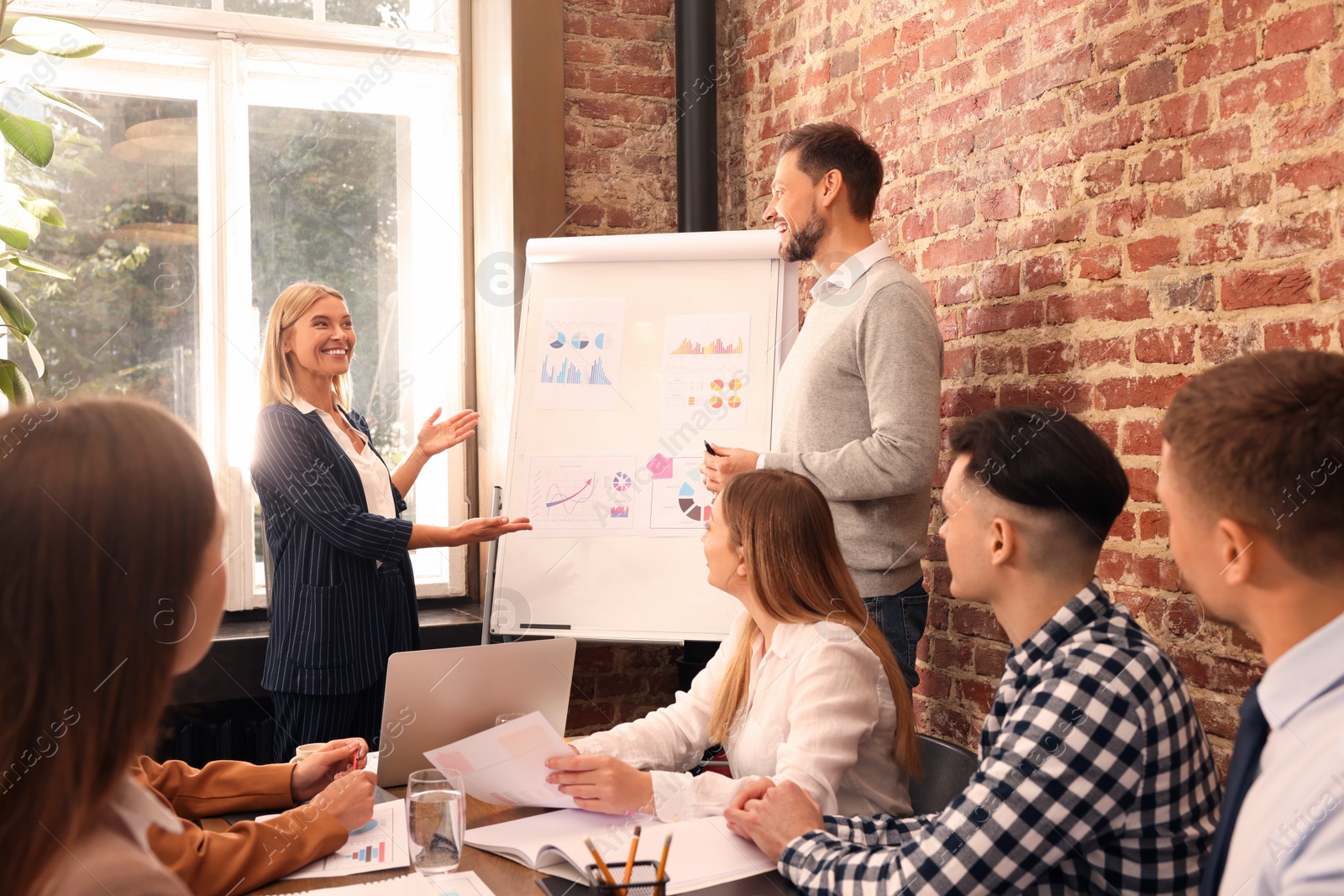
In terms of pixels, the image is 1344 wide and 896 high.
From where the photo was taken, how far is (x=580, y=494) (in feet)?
9.87

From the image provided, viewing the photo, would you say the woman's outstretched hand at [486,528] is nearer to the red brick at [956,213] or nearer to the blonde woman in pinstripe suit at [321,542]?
the blonde woman in pinstripe suit at [321,542]

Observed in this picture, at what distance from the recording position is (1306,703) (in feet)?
3.16

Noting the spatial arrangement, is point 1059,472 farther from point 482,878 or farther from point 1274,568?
point 482,878

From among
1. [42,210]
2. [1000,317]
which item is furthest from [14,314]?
[1000,317]

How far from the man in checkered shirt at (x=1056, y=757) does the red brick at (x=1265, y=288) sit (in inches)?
26.9

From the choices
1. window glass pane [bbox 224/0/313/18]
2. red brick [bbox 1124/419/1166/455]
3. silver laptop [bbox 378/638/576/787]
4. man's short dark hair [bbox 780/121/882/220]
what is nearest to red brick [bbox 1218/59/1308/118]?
red brick [bbox 1124/419/1166/455]

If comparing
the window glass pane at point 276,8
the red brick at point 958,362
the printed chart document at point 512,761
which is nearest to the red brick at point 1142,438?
the red brick at point 958,362

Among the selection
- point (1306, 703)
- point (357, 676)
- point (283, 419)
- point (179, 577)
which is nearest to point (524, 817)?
point (179, 577)

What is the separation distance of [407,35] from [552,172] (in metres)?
0.79

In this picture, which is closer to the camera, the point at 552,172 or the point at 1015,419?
the point at 1015,419

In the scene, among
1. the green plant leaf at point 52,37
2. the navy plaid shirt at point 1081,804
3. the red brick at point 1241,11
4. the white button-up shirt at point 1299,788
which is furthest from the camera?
the green plant leaf at point 52,37

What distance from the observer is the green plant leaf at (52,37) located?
8.73ft

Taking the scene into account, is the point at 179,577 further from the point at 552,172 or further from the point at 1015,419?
the point at 552,172

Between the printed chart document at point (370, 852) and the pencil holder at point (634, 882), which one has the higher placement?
the pencil holder at point (634, 882)
